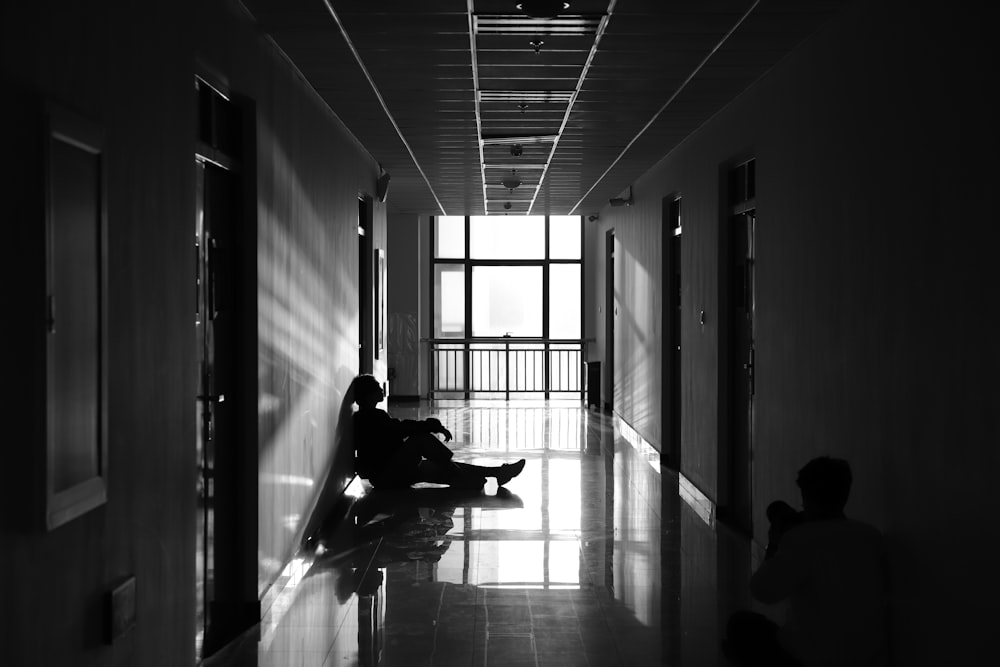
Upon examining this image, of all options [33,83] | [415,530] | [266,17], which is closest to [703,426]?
[415,530]

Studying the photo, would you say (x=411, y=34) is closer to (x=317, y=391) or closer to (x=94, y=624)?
(x=317, y=391)

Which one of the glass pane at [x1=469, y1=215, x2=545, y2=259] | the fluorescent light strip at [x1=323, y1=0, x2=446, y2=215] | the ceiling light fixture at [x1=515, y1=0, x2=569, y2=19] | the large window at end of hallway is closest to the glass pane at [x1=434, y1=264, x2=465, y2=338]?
the large window at end of hallway

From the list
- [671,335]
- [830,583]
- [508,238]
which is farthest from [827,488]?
[508,238]

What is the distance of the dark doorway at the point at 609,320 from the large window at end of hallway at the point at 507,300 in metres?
2.58

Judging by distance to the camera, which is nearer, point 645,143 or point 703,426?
point 703,426

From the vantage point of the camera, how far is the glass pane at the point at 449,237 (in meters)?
15.4

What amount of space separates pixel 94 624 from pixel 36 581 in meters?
0.40

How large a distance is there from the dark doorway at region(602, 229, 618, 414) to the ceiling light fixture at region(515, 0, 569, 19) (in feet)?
27.0

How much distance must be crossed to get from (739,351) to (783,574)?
10.3 ft

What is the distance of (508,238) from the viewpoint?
15570mm

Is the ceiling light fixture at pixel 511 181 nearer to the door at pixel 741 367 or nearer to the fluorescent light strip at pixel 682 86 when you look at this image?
the fluorescent light strip at pixel 682 86

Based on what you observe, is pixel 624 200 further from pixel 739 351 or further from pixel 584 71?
pixel 584 71

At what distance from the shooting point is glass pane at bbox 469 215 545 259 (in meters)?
15.5

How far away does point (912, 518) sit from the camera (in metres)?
3.31
